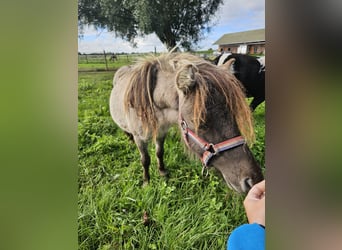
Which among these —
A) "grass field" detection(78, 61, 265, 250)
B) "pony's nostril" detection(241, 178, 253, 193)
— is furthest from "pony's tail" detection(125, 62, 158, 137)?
"pony's nostril" detection(241, 178, 253, 193)

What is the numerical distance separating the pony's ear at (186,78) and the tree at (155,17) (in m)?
0.12

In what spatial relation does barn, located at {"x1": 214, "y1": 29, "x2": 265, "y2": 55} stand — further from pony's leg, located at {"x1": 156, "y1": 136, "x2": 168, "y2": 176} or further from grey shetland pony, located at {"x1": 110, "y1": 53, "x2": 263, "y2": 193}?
pony's leg, located at {"x1": 156, "y1": 136, "x2": 168, "y2": 176}

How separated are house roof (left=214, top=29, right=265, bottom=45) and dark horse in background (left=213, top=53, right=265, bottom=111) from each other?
6 centimetres

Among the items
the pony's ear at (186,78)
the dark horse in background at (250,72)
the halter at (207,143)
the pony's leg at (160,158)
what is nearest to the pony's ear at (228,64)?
the dark horse in background at (250,72)

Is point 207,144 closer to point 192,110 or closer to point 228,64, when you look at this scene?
point 192,110

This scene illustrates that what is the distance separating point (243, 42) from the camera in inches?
57.7

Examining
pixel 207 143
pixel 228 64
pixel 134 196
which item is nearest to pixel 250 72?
pixel 228 64

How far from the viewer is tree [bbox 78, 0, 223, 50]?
5.11 ft

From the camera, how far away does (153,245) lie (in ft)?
5.30

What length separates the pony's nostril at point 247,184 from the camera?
57.6 inches

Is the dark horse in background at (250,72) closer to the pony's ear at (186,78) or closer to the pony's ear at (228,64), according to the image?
the pony's ear at (228,64)

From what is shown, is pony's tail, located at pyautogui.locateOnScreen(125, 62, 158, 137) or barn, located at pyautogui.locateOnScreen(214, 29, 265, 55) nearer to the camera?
barn, located at pyautogui.locateOnScreen(214, 29, 265, 55)

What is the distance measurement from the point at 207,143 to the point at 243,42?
494mm
